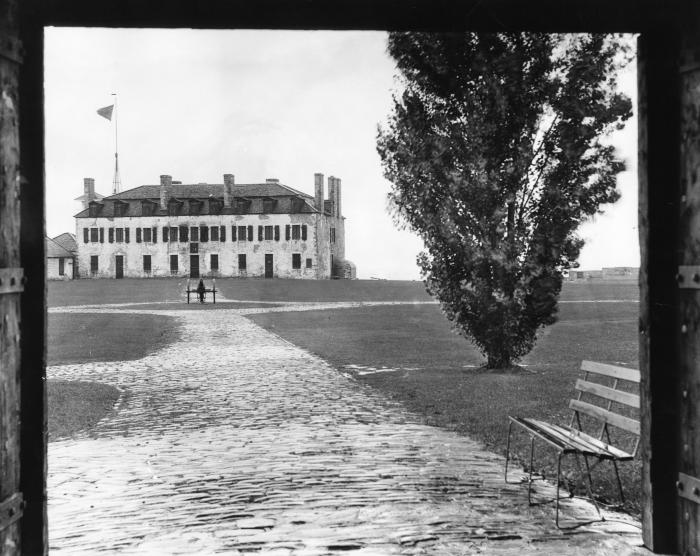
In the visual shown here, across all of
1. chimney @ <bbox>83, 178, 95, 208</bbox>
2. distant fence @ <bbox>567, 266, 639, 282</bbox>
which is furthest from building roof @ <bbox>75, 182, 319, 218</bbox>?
distant fence @ <bbox>567, 266, 639, 282</bbox>

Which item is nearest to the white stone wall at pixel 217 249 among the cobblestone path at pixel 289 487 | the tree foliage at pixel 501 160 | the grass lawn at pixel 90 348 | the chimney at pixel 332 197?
the chimney at pixel 332 197

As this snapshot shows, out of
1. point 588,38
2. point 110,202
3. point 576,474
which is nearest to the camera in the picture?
point 576,474

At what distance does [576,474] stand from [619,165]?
24.1 ft

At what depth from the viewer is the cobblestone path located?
4.55 m

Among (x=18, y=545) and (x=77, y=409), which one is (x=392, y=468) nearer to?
(x=18, y=545)

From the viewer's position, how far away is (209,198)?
68.3 meters

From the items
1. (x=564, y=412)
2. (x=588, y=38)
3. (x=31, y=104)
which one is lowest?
(x=564, y=412)

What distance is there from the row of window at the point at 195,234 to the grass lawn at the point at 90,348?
123 ft

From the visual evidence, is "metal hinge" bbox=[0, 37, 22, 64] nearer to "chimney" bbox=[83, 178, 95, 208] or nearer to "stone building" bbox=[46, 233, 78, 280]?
"stone building" bbox=[46, 233, 78, 280]

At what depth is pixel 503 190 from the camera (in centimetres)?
1245

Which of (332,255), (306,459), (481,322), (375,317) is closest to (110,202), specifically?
(332,255)

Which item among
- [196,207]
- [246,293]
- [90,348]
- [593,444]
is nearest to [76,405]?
[593,444]

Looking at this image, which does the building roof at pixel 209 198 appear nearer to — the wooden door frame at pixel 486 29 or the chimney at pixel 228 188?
the chimney at pixel 228 188

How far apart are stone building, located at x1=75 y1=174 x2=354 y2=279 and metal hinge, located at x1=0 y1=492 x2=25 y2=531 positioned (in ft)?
205
